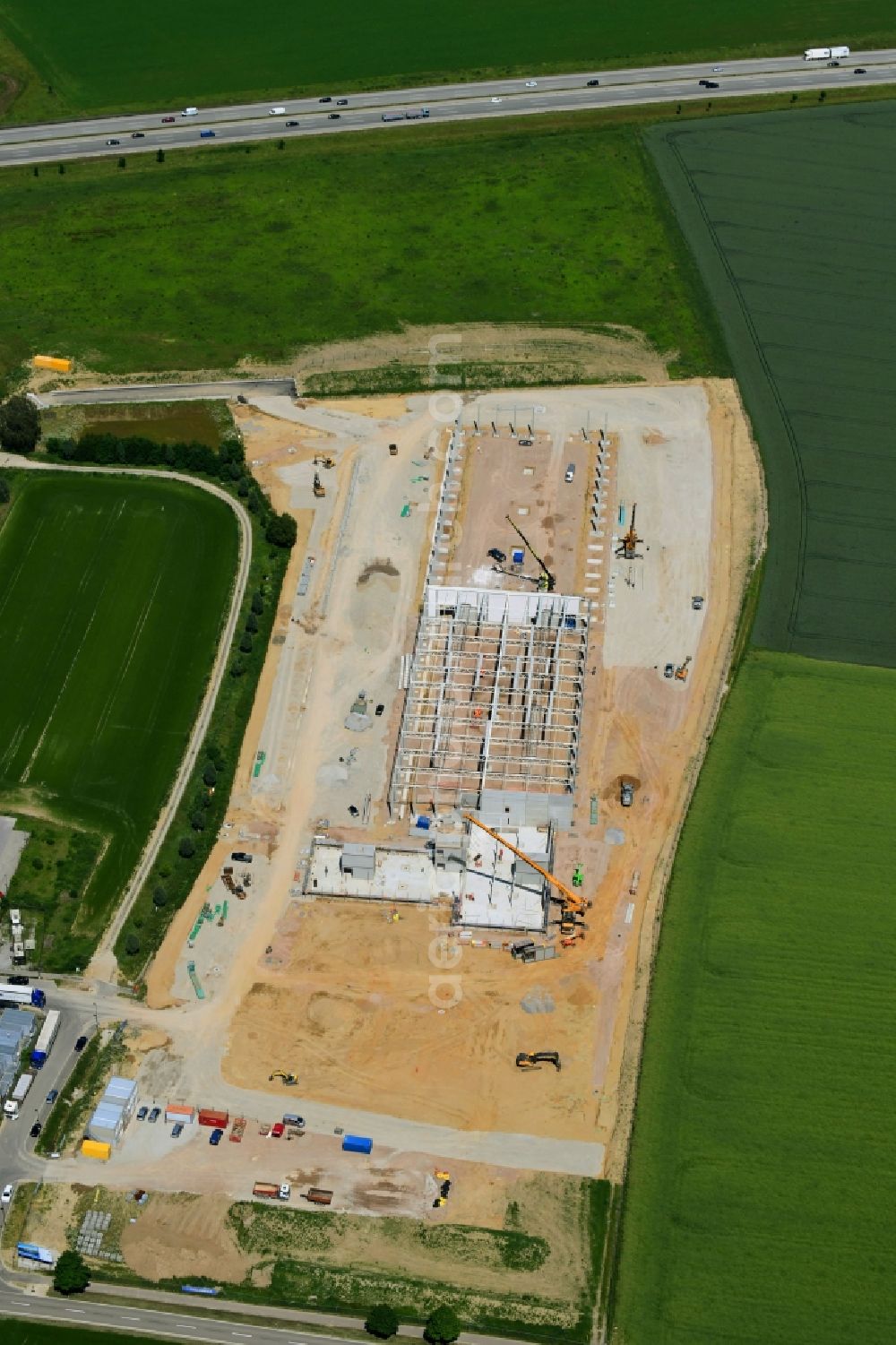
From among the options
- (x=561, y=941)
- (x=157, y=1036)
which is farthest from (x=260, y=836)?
(x=561, y=941)

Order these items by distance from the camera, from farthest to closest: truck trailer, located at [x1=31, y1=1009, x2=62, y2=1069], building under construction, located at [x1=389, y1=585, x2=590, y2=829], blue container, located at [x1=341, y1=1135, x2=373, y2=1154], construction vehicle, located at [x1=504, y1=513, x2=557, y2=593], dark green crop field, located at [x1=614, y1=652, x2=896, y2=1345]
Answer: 1. construction vehicle, located at [x1=504, y1=513, x2=557, y2=593]
2. building under construction, located at [x1=389, y1=585, x2=590, y2=829]
3. truck trailer, located at [x1=31, y1=1009, x2=62, y2=1069]
4. blue container, located at [x1=341, y1=1135, x2=373, y2=1154]
5. dark green crop field, located at [x1=614, y1=652, x2=896, y2=1345]

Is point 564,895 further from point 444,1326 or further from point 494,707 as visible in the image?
point 444,1326

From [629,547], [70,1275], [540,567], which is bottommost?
[70,1275]

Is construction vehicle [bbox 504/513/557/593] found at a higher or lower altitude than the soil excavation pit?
higher

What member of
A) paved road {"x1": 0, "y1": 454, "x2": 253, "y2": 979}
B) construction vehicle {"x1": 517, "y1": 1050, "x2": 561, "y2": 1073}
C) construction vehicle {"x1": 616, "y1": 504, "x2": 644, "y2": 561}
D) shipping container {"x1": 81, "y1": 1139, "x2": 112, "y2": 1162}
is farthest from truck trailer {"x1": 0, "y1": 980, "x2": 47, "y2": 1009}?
construction vehicle {"x1": 616, "y1": 504, "x2": 644, "y2": 561}

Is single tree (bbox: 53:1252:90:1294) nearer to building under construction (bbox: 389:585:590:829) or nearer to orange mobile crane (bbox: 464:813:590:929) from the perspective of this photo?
building under construction (bbox: 389:585:590:829)

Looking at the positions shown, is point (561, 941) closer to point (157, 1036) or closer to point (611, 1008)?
point (611, 1008)

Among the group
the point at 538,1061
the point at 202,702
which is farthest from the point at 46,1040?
the point at 538,1061
